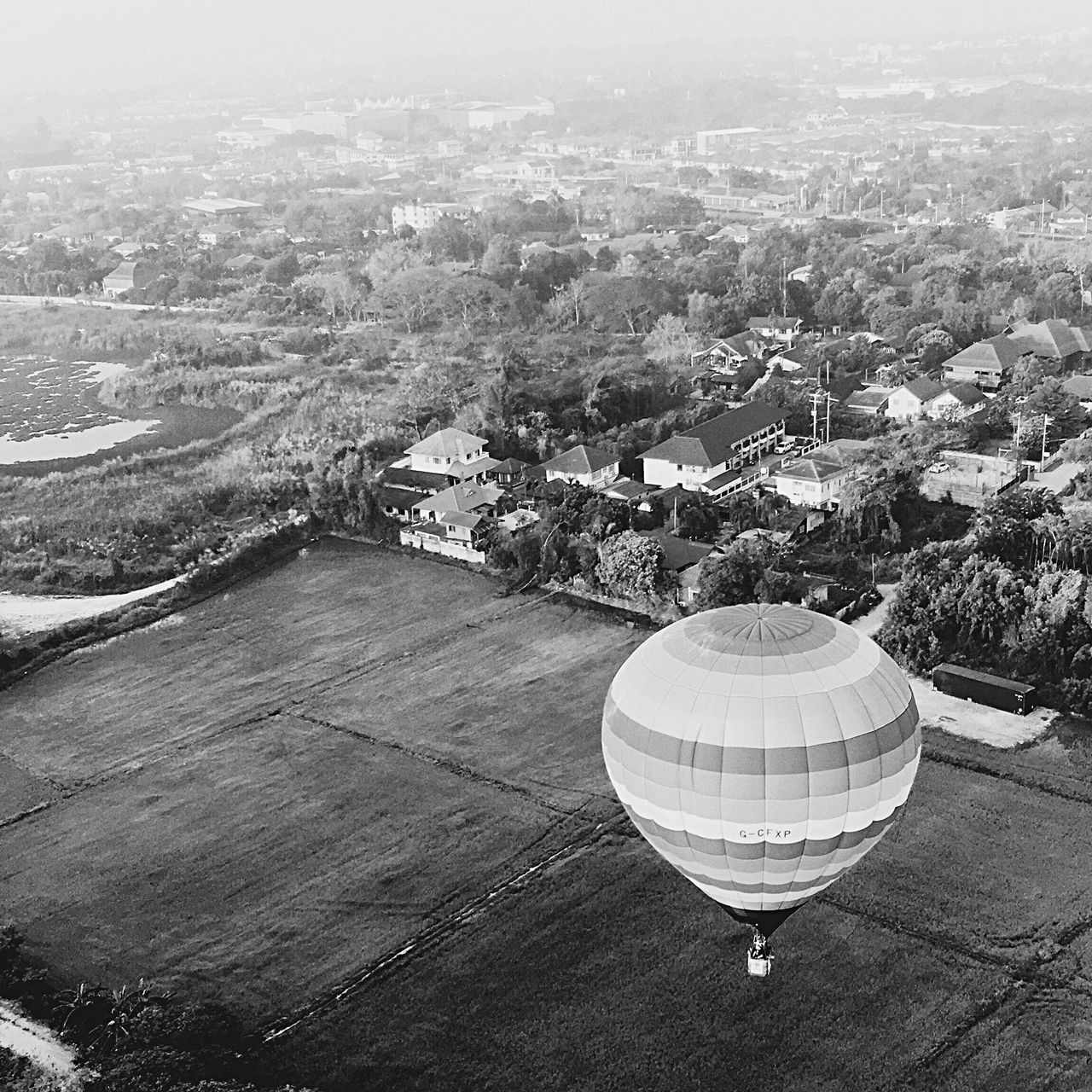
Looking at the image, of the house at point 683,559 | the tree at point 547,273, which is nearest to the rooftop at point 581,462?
the house at point 683,559

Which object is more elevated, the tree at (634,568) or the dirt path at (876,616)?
the tree at (634,568)

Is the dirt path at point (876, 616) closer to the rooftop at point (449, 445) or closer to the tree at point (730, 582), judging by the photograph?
the tree at point (730, 582)

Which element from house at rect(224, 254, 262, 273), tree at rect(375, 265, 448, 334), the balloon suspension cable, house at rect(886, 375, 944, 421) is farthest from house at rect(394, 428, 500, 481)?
house at rect(224, 254, 262, 273)

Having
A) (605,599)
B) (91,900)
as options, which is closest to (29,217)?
(605,599)

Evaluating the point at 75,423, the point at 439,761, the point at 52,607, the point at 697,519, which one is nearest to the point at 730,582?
the point at 697,519

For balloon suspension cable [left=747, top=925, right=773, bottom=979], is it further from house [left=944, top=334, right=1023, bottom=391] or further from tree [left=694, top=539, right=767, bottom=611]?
house [left=944, top=334, right=1023, bottom=391]

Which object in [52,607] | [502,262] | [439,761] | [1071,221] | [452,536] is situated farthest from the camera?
[1071,221]

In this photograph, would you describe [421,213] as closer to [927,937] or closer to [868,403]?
[868,403]
